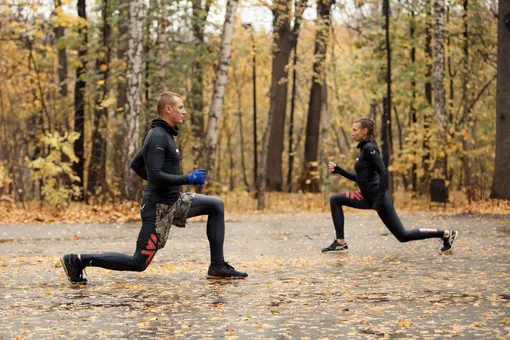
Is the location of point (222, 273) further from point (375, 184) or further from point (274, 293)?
point (375, 184)

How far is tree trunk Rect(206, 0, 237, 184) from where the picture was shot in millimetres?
22578

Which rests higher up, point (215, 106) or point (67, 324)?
point (215, 106)

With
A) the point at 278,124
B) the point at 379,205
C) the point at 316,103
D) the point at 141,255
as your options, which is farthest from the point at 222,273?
the point at 316,103

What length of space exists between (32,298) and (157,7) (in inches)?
693

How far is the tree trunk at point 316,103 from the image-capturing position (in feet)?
87.9

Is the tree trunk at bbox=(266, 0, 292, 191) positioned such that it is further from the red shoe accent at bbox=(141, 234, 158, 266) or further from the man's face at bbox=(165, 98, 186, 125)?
the red shoe accent at bbox=(141, 234, 158, 266)

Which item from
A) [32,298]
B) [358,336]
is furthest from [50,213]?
[358,336]

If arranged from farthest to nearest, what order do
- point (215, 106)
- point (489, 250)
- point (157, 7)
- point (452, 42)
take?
point (452, 42) < point (157, 7) < point (215, 106) < point (489, 250)

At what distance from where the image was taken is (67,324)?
6754mm

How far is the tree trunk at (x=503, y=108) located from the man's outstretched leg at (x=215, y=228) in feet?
46.0

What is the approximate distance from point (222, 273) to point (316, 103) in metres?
26.4

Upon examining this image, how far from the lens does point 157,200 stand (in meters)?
8.75

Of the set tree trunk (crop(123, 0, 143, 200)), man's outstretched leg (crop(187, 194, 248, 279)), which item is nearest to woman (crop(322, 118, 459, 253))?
man's outstretched leg (crop(187, 194, 248, 279))

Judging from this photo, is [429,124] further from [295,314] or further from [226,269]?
[295,314]
